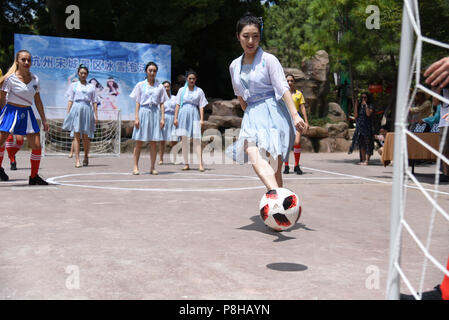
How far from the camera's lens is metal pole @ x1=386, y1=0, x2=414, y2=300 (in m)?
2.33

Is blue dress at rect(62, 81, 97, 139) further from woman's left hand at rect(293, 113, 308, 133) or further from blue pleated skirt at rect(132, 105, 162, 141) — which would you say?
woman's left hand at rect(293, 113, 308, 133)

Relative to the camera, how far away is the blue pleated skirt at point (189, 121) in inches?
450

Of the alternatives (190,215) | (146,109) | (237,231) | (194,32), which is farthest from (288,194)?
(194,32)

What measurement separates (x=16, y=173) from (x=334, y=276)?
776cm

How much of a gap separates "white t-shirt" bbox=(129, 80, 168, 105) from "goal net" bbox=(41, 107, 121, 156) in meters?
7.02

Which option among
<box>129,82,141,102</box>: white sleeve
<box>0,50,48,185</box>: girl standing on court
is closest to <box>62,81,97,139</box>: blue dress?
<box>129,82,141,102</box>: white sleeve

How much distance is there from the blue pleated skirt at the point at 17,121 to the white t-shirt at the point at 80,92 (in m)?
Answer: 4.08

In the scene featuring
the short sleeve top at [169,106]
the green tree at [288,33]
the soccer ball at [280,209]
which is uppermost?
the green tree at [288,33]

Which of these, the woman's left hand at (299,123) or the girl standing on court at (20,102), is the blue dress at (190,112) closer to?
the girl standing on court at (20,102)

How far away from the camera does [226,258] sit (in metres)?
3.81

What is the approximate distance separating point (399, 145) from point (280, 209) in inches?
87.1

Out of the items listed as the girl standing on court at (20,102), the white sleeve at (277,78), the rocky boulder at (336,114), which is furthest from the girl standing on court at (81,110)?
the rocky boulder at (336,114)

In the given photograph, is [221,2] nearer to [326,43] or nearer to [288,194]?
[326,43]

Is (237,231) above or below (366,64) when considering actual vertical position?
below
